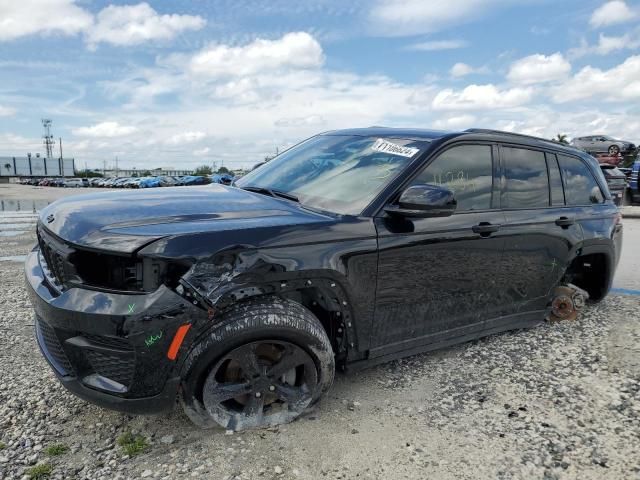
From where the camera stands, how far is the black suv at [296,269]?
2254 mm

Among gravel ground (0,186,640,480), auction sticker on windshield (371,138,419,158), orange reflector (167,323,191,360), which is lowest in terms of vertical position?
gravel ground (0,186,640,480)

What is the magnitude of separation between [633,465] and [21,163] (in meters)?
123

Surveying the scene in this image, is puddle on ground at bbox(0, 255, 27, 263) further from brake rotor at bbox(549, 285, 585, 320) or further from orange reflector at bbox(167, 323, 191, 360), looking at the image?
brake rotor at bbox(549, 285, 585, 320)

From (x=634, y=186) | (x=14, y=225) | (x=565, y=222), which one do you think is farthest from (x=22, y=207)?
(x=634, y=186)

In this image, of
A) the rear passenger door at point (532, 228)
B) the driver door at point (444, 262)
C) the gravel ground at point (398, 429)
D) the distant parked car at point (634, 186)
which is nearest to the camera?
the gravel ground at point (398, 429)

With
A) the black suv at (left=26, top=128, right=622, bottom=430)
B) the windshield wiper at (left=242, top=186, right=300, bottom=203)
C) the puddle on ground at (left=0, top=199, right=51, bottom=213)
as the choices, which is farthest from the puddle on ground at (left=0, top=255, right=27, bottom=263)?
the puddle on ground at (left=0, top=199, right=51, bottom=213)

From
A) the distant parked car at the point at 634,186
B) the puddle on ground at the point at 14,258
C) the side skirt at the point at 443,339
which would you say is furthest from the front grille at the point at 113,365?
the distant parked car at the point at 634,186

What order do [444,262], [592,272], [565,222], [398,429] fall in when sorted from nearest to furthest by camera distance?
1. [398,429]
2. [444,262]
3. [565,222]
4. [592,272]

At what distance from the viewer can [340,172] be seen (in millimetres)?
3256

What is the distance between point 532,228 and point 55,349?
3.23m

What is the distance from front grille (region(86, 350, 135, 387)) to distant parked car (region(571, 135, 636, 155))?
24.6 m

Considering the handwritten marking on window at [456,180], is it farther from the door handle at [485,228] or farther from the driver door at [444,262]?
the door handle at [485,228]

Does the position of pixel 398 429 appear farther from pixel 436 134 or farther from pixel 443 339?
pixel 436 134

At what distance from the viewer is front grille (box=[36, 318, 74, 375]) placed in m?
2.37
